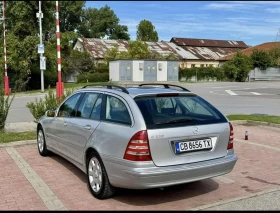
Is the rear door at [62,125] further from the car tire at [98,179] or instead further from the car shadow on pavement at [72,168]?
the car tire at [98,179]

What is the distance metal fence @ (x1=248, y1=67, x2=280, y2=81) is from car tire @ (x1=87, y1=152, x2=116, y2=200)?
4580 cm

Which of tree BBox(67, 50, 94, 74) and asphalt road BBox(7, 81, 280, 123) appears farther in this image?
tree BBox(67, 50, 94, 74)

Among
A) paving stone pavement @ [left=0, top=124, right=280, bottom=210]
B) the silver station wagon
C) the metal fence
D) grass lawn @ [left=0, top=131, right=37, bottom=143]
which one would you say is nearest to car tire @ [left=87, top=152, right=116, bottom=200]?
the silver station wagon

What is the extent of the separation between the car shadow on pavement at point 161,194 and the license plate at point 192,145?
2.52ft

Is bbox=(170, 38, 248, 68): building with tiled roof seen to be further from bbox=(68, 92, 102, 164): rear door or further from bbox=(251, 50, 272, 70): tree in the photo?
bbox=(68, 92, 102, 164): rear door

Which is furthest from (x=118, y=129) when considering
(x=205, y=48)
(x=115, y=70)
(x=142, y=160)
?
(x=205, y=48)

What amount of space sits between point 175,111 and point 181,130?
19.0 inches

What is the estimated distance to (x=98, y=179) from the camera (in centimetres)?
459

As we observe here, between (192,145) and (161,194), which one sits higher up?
(192,145)

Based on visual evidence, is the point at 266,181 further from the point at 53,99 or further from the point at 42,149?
the point at 53,99

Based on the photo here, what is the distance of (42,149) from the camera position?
7.05 meters

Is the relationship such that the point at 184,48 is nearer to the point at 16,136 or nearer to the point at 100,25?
the point at 100,25

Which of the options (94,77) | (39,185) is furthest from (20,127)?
(94,77)

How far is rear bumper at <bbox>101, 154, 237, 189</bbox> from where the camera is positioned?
4.01m
